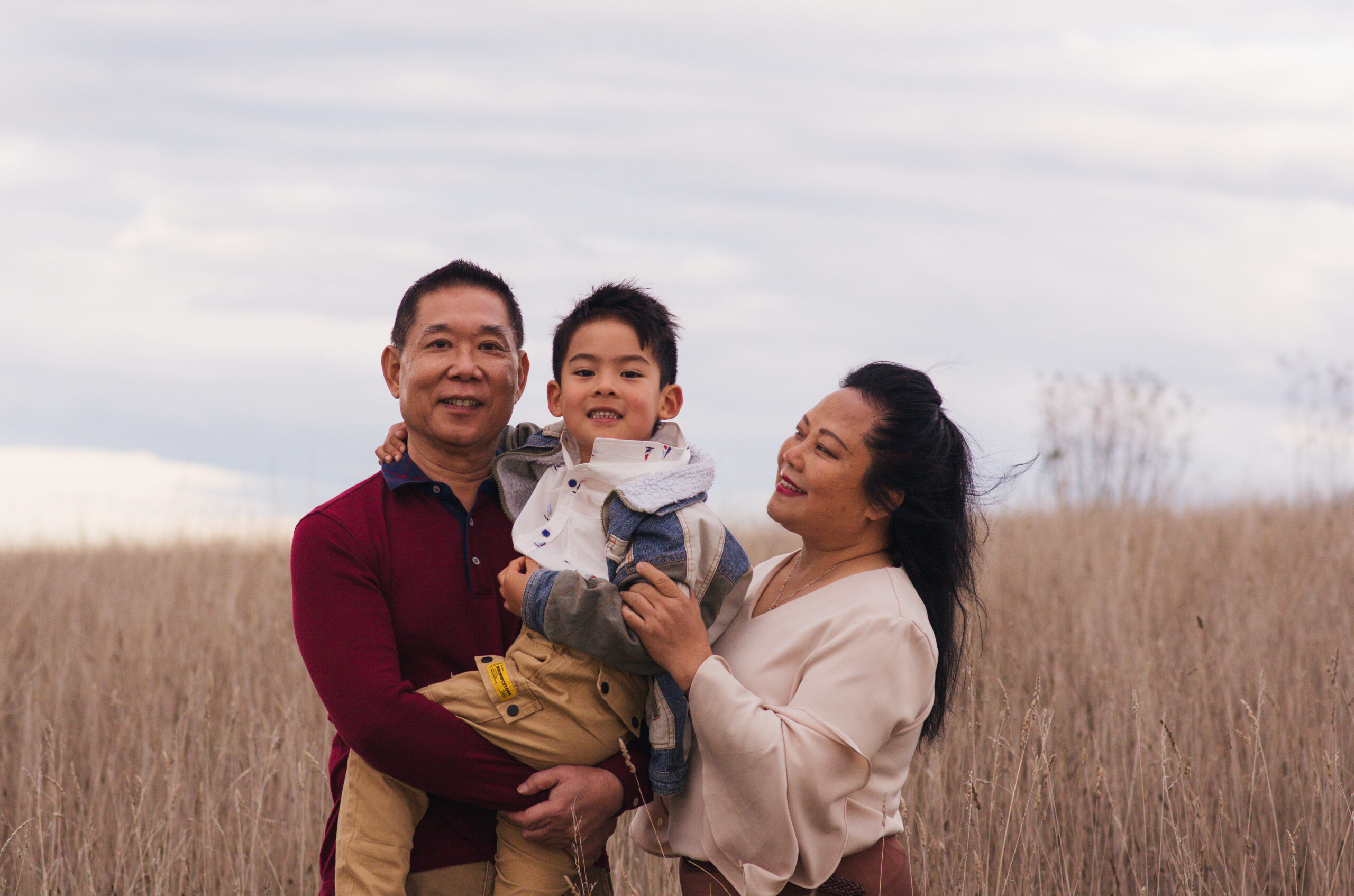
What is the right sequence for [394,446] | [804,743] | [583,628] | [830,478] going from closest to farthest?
[804,743] < [583,628] < [830,478] < [394,446]

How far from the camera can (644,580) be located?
7.61 ft

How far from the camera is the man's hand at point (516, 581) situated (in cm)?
236

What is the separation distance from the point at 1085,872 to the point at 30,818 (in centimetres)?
361

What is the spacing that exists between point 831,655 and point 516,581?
2.25 feet

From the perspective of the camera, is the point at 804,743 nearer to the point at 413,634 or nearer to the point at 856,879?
the point at 856,879

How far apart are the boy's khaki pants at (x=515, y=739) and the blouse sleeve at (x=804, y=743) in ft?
0.91

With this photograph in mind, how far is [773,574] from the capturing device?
107 inches

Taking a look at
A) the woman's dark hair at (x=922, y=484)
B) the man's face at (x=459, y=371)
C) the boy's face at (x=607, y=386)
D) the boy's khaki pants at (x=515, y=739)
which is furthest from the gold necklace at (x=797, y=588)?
→ the man's face at (x=459, y=371)

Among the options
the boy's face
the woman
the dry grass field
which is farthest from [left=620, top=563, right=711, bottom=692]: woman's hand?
the dry grass field

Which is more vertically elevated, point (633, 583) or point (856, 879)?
point (633, 583)

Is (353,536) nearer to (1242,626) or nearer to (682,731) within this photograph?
(682,731)

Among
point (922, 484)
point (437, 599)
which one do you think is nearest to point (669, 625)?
point (437, 599)

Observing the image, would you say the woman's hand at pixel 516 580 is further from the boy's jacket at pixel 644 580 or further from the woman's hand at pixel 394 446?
the woman's hand at pixel 394 446

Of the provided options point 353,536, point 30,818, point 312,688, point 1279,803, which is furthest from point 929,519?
point 312,688
